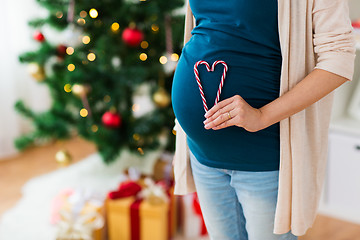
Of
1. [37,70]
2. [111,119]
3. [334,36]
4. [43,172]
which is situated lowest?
[43,172]

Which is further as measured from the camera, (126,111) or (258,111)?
(126,111)

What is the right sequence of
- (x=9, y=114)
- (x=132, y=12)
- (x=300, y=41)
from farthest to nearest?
(x=9, y=114)
(x=132, y=12)
(x=300, y=41)

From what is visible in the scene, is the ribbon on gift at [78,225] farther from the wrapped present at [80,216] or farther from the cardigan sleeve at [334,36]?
the cardigan sleeve at [334,36]

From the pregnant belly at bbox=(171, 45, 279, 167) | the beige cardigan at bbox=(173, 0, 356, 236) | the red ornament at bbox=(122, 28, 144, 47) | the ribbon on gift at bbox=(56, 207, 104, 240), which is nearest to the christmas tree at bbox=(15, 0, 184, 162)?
the red ornament at bbox=(122, 28, 144, 47)

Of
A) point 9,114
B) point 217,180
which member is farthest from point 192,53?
point 9,114

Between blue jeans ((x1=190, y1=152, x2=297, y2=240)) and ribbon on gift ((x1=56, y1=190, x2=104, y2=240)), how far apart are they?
696 millimetres

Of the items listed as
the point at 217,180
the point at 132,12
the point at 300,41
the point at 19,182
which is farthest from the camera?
the point at 19,182

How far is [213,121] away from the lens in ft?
2.78

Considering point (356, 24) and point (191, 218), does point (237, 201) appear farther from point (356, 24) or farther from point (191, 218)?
point (356, 24)

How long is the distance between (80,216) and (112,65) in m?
0.75

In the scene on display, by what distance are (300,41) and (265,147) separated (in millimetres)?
239

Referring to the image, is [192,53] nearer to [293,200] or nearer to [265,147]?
[265,147]

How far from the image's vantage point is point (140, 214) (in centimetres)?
168

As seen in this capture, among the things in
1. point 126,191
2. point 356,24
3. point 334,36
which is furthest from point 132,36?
point 334,36
